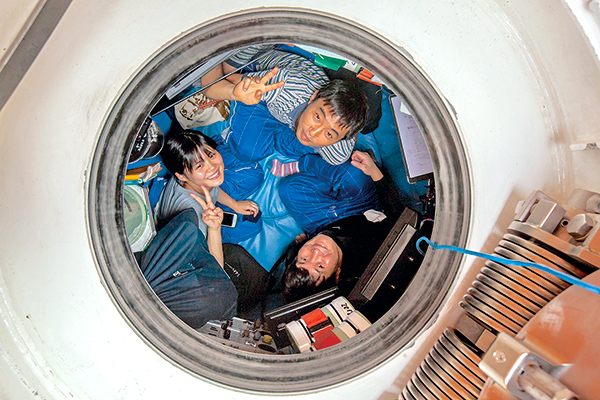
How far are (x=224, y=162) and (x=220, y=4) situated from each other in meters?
0.60

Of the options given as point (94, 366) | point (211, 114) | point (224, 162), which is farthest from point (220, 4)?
point (94, 366)

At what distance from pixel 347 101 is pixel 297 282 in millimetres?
767

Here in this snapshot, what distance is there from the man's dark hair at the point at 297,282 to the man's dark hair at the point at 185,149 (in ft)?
1.87

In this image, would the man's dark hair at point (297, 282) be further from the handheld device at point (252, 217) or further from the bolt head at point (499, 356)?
the bolt head at point (499, 356)

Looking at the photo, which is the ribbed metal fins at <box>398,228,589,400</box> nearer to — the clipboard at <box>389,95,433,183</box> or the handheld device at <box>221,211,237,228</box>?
the clipboard at <box>389,95,433,183</box>

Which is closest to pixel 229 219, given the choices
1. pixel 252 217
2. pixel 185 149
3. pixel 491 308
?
pixel 252 217

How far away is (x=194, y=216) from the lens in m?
1.42

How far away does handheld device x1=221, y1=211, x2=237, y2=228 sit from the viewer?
58.7 inches

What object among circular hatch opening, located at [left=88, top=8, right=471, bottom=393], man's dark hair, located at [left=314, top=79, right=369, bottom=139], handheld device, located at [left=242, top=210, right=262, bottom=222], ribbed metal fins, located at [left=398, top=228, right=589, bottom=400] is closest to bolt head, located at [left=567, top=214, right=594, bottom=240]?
ribbed metal fins, located at [left=398, top=228, right=589, bottom=400]

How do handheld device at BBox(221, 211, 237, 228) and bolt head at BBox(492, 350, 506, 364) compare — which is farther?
handheld device at BBox(221, 211, 237, 228)

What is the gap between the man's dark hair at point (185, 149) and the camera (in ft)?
4.47

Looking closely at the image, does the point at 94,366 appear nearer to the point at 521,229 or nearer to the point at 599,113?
the point at 521,229

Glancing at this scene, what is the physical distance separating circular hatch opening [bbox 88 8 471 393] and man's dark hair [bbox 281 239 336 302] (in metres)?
0.29

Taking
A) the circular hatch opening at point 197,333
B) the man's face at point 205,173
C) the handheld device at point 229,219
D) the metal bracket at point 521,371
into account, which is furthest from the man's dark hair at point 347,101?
the metal bracket at point 521,371
